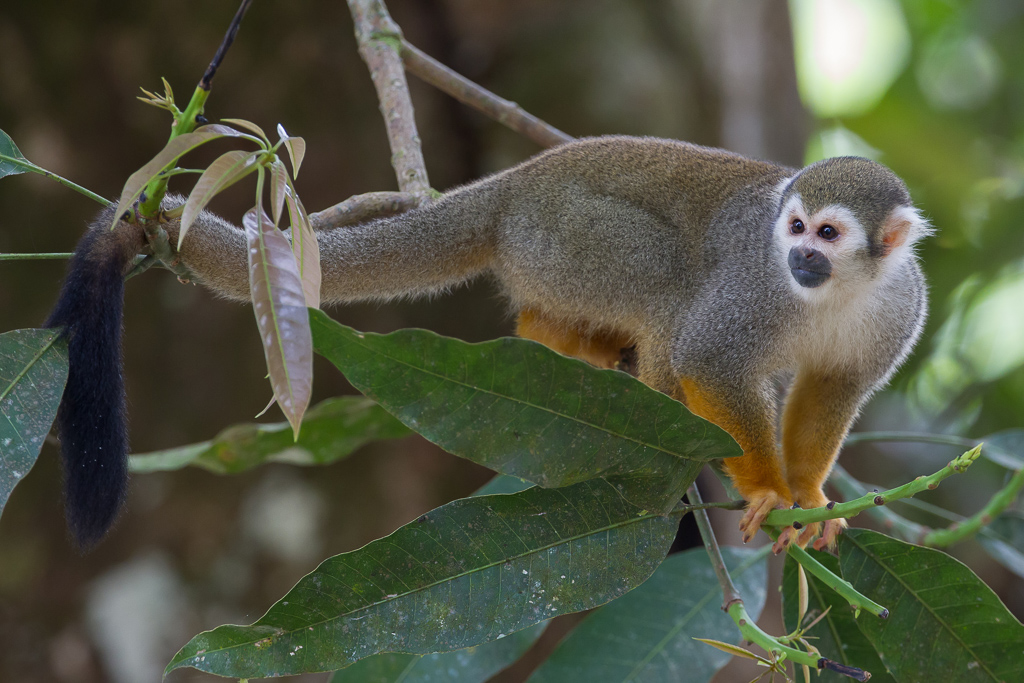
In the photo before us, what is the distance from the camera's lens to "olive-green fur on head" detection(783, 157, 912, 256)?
1.94 m

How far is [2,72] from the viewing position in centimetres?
280

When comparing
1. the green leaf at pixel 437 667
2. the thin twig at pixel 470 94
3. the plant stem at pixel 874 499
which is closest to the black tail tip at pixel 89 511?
the green leaf at pixel 437 667

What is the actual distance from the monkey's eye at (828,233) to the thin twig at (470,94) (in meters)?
0.88

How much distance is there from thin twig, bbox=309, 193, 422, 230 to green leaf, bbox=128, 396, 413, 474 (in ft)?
1.63

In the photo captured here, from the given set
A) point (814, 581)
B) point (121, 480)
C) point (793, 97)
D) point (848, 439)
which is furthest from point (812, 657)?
point (793, 97)

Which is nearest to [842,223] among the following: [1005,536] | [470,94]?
[1005,536]

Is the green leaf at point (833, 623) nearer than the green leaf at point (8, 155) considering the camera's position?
No

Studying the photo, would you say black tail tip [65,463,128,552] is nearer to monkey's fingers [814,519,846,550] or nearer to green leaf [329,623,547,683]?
green leaf [329,623,547,683]

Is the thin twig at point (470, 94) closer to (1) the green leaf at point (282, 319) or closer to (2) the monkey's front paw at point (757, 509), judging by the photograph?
(2) the monkey's front paw at point (757, 509)

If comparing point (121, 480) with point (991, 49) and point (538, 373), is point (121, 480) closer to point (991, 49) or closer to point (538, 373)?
point (538, 373)

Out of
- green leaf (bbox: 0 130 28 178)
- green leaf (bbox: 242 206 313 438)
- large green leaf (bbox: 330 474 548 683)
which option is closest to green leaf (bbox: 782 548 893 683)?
large green leaf (bbox: 330 474 548 683)

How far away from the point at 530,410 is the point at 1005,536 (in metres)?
1.73

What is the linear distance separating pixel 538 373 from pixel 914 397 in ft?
10.1

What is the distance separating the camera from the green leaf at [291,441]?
2.08 metres
